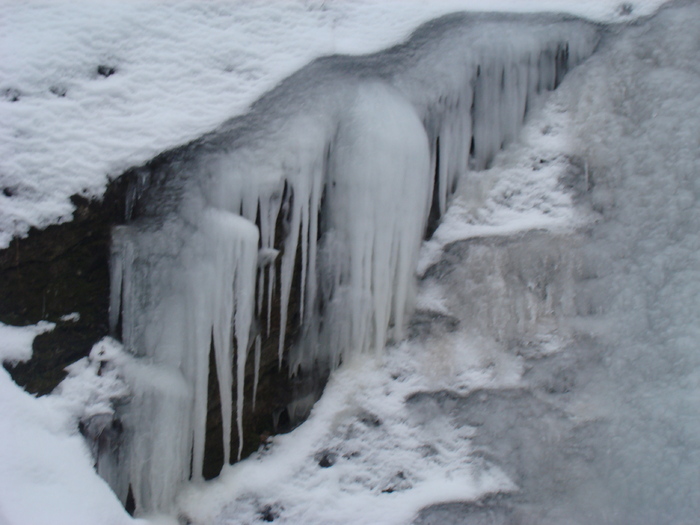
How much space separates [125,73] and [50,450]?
0.93 m

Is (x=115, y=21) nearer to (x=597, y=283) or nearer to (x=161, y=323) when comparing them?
(x=161, y=323)

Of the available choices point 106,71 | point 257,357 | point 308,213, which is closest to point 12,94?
point 106,71

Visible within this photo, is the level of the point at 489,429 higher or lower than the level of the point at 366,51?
lower

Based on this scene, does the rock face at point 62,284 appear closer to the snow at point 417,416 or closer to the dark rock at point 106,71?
the dark rock at point 106,71

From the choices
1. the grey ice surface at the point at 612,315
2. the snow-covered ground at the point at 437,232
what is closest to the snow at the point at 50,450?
the snow-covered ground at the point at 437,232

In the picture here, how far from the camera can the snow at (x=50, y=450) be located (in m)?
1.40

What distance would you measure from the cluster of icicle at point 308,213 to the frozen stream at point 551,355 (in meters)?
0.12

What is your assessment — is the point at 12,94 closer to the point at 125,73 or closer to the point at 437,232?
the point at 125,73

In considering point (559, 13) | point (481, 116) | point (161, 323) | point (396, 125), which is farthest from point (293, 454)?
point (559, 13)

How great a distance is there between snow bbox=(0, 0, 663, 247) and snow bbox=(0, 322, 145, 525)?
373 millimetres

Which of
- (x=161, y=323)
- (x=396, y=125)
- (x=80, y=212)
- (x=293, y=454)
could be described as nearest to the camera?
(x=80, y=212)

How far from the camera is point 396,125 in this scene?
1.90 metres

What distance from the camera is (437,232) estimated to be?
215cm

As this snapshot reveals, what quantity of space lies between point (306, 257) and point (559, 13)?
1.09 metres
